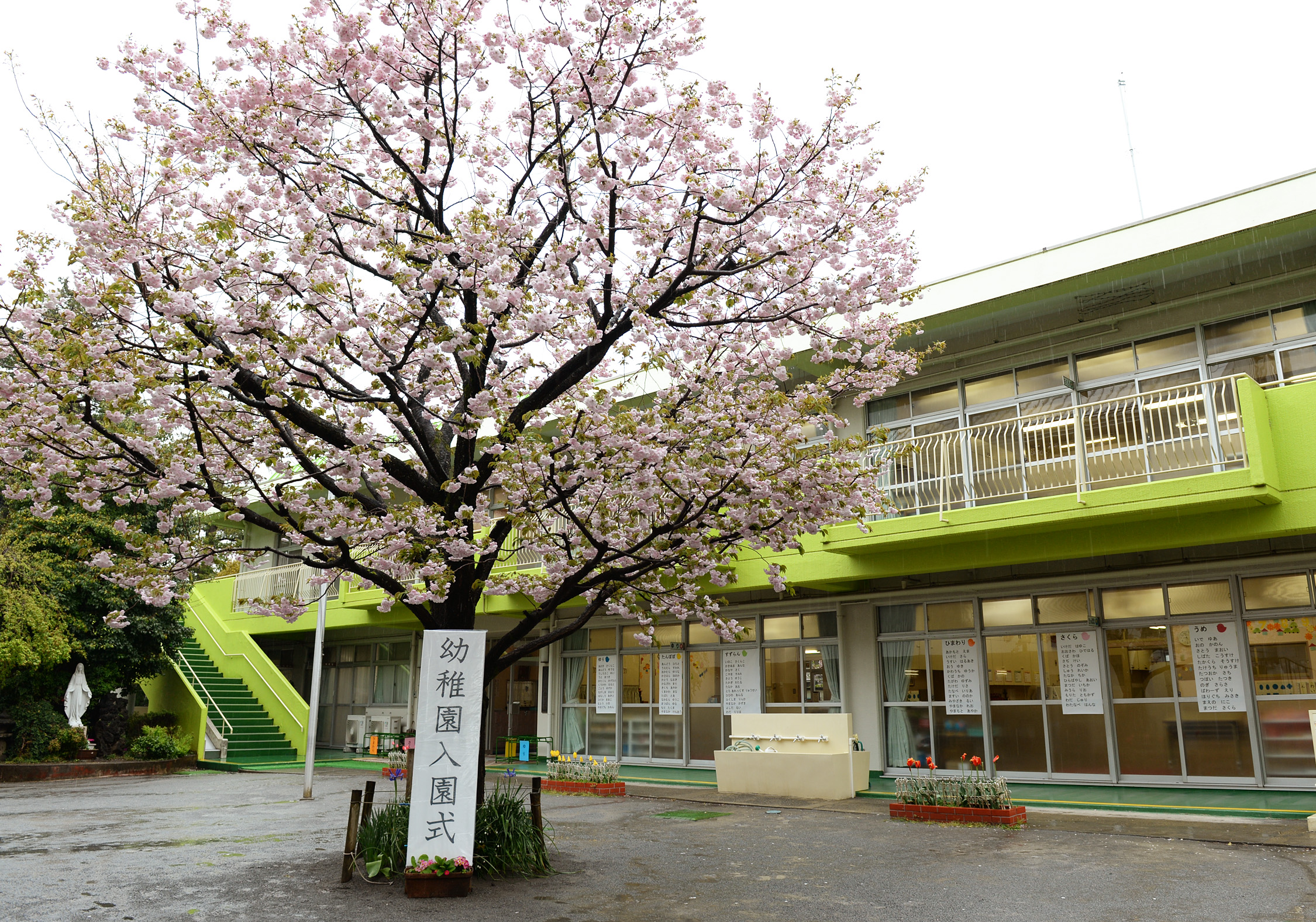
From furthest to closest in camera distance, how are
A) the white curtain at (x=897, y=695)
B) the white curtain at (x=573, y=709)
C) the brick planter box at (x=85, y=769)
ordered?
the white curtain at (x=573, y=709)
the brick planter box at (x=85, y=769)
the white curtain at (x=897, y=695)

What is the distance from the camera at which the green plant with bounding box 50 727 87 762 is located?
16.9 meters

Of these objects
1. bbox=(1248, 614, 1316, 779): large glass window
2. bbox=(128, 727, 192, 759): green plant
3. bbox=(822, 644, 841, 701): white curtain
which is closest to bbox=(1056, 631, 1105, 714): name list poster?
bbox=(1248, 614, 1316, 779): large glass window

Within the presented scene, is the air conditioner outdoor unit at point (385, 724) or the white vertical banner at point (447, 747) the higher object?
the white vertical banner at point (447, 747)

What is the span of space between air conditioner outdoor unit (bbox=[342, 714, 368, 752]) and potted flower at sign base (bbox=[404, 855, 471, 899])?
56.3 feet

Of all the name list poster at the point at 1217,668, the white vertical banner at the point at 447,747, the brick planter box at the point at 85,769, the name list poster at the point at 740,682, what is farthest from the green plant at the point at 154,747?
the name list poster at the point at 1217,668

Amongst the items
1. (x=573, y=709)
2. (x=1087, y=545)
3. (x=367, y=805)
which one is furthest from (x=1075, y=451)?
(x=573, y=709)

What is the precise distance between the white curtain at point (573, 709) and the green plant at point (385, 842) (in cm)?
Result: 1096

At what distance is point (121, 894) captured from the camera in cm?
666

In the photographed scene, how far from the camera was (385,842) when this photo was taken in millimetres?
7254

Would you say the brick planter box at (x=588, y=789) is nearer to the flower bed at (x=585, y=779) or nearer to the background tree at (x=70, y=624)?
the flower bed at (x=585, y=779)

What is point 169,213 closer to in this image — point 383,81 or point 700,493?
point 383,81

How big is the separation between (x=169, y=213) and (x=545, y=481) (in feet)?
13.2

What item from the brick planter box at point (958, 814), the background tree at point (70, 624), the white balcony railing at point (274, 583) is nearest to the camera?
the brick planter box at point (958, 814)

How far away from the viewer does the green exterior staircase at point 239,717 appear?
19.5 metres
